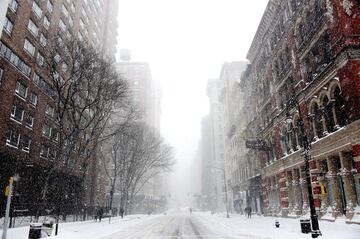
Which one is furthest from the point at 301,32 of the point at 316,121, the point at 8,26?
the point at 8,26

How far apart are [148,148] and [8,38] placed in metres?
27.1

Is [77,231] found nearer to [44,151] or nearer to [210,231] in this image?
[210,231]

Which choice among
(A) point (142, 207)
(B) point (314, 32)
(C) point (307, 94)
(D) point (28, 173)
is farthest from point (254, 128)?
(A) point (142, 207)

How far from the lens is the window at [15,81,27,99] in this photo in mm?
35312

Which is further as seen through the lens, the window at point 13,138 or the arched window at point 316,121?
the window at point 13,138

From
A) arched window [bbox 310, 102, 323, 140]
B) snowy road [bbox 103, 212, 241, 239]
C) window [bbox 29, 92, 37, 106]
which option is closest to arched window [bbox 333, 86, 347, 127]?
arched window [bbox 310, 102, 323, 140]

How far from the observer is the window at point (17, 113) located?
34688 millimetres

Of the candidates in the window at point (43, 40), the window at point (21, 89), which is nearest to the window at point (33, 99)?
the window at point (21, 89)

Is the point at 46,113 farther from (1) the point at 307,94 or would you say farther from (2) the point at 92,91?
Result: (1) the point at 307,94

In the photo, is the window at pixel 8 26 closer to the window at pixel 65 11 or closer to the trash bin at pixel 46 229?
the window at pixel 65 11

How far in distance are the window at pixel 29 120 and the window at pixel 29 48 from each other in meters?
7.48

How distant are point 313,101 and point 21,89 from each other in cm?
3116

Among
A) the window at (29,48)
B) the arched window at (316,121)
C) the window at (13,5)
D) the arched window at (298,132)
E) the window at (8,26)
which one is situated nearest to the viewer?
the arched window at (316,121)

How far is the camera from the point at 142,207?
364ft
